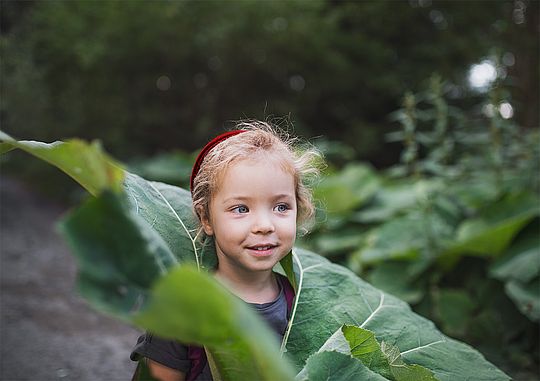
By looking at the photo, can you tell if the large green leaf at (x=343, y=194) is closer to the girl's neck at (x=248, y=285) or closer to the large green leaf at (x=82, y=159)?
the girl's neck at (x=248, y=285)

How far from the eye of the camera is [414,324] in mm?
1459

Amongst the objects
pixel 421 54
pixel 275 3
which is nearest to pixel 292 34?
pixel 275 3

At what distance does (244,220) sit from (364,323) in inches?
15.5

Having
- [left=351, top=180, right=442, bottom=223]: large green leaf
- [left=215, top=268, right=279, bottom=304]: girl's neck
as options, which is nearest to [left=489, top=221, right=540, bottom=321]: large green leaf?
[left=351, top=180, right=442, bottom=223]: large green leaf

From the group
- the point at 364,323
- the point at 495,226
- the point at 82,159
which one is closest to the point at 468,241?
the point at 495,226

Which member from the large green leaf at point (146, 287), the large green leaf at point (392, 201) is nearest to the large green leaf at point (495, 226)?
the large green leaf at point (392, 201)

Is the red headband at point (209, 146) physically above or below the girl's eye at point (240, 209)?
above

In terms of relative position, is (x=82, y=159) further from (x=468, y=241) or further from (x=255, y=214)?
(x=468, y=241)

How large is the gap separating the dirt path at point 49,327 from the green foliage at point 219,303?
0.53 m

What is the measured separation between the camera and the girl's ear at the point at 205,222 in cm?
131

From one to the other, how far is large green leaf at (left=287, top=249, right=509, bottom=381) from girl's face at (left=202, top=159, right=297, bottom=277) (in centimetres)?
18

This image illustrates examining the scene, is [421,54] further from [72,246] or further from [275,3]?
[72,246]

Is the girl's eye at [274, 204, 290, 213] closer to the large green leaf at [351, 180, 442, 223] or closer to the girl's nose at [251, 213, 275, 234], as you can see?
the girl's nose at [251, 213, 275, 234]

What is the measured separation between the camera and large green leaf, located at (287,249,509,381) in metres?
1.30
